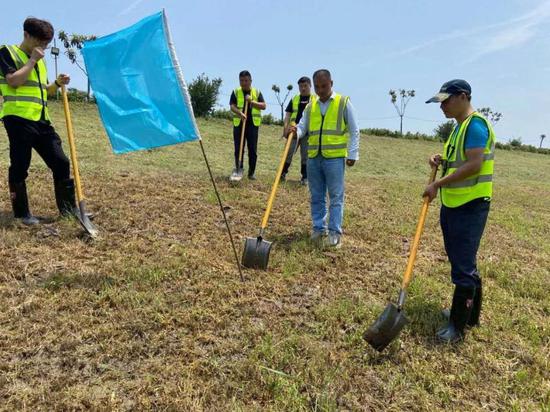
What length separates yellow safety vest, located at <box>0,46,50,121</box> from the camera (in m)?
4.54

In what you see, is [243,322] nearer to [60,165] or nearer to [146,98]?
[146,98]

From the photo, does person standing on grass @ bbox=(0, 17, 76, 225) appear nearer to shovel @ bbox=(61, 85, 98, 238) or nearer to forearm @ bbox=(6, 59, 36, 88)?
forearm @ bbox=(6, 59, 36, 88)

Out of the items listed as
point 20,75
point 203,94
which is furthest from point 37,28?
point 203,94

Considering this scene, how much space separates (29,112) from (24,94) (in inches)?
7.4

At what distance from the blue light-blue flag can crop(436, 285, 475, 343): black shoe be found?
2.66m

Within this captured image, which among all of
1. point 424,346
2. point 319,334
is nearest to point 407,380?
point 424,346

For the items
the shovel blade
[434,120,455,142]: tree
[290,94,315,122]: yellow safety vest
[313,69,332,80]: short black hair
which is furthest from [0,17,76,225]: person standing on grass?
[434,120,455,142]: tree

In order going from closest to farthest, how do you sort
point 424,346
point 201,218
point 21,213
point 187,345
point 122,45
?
point 187,345 → point 424,346 → point 122,45 → point 21,213 → point 201,218

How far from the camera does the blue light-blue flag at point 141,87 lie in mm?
4152

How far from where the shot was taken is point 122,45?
4.23 m

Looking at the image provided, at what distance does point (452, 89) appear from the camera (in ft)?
11.2

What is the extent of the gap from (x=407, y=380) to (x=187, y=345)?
1547 millimetres

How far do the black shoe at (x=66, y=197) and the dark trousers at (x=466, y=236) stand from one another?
163 inches

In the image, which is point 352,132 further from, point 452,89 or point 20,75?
point 20,75
